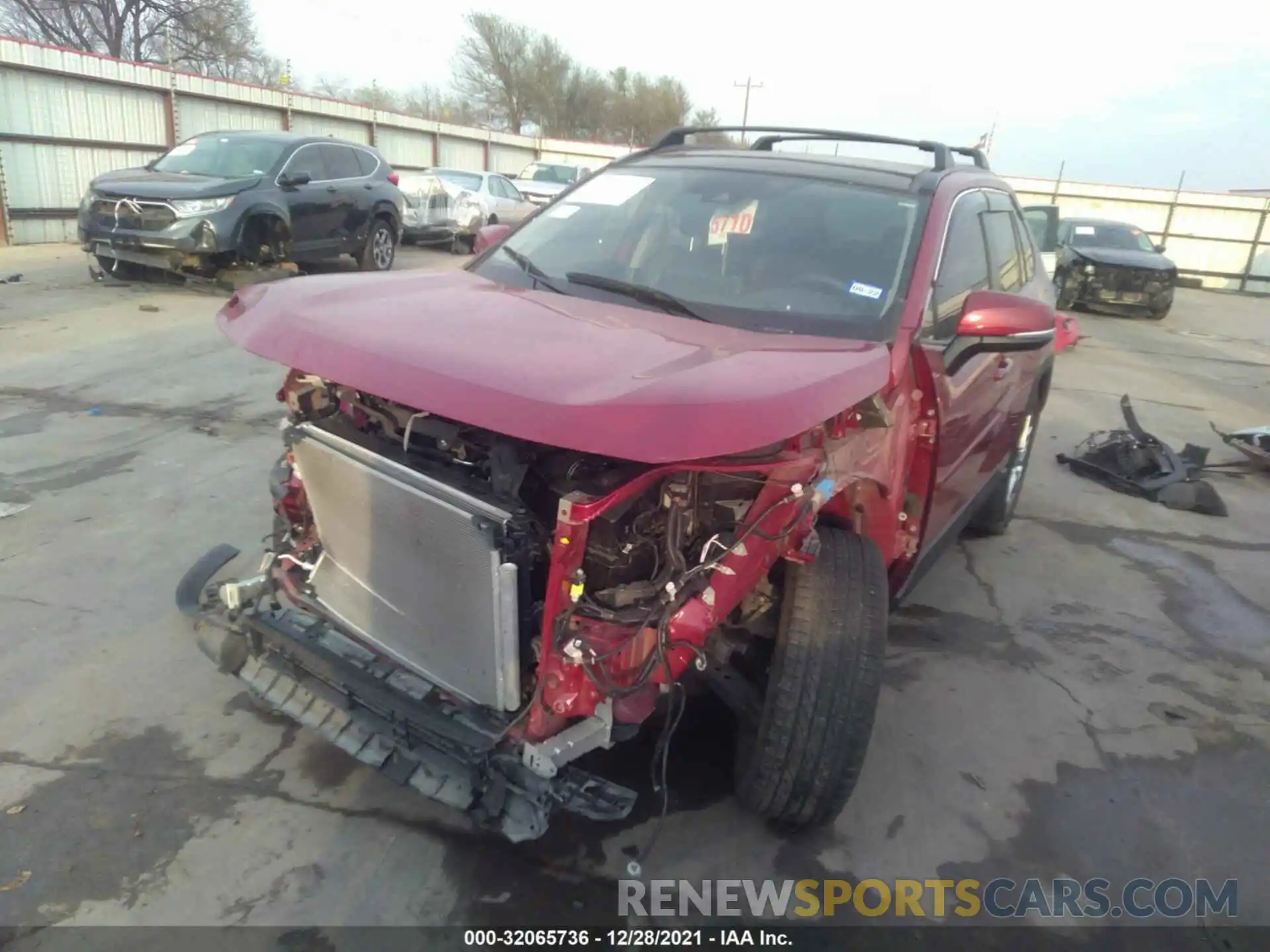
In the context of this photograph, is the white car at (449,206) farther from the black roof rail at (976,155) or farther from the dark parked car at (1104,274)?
the black roof rail at (976,155)

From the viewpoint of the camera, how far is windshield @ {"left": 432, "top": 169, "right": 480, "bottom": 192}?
16.6 metres

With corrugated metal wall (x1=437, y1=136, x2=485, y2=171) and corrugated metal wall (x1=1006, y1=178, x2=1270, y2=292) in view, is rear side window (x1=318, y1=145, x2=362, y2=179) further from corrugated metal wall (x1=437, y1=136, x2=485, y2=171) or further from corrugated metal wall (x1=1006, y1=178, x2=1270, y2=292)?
corrugated metal wall (x1=1006, y1=178, x2=1270, y2=292)

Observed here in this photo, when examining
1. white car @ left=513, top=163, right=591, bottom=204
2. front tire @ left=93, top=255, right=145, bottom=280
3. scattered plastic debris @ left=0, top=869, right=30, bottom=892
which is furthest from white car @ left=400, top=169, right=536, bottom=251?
scattered plastic debris @ left=0, top=869, right=30, bottom=892

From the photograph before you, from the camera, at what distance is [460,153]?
84.8 ft

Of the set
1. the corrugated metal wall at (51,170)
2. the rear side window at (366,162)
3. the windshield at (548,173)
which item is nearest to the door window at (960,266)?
the rear side window at (366,162)

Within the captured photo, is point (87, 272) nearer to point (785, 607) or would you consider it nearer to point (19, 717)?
point (19, 717)

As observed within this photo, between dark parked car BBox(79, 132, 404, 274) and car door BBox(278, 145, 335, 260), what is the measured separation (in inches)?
0.4

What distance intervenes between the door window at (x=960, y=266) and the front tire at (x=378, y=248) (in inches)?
385

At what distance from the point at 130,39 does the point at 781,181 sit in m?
37.5

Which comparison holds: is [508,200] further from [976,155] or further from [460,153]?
[976,155]

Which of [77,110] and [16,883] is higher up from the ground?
[77,110]

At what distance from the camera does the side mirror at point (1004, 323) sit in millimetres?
2814

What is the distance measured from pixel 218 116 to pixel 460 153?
9810 millimetres

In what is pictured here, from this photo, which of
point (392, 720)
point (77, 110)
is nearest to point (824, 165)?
point (392, 720)
